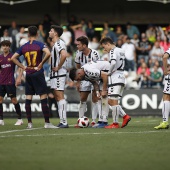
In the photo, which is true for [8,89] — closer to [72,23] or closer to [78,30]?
[78,30]

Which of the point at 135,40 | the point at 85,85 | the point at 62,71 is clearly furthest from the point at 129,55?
the point at 62,71

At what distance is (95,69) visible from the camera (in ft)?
47.6

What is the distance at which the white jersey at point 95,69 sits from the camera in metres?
14.5

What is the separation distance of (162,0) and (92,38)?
147 inches

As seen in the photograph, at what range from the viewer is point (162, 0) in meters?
29.6

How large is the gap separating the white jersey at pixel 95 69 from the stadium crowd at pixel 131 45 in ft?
33.8

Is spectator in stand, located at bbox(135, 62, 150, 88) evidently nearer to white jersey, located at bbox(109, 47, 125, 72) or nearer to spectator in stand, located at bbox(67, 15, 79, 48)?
spectator in stand, located at bbox(67, 15, 79, 48)

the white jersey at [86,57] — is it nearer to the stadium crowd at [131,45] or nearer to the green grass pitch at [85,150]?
the green grass pitch at [85,150]

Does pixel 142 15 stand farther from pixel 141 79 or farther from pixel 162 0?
pixel 141 79

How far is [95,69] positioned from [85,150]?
4.65 metres

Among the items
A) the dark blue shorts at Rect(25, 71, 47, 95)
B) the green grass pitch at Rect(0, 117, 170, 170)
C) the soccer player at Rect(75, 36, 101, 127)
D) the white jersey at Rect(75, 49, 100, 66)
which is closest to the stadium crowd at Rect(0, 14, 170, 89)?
the soccer player at Rect(75, 36, 101, 127)

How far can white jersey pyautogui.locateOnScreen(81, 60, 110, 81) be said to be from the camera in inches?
569

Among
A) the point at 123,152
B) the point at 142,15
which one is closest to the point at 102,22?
the point at 142,15

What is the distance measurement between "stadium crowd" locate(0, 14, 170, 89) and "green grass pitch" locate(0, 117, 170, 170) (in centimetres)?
1212
